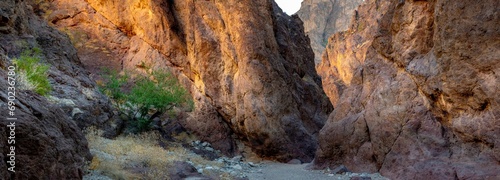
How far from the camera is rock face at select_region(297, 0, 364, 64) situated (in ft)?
322

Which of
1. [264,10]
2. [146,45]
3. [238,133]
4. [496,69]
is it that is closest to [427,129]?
[496,69]

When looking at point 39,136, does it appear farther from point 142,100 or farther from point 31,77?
point 142,100

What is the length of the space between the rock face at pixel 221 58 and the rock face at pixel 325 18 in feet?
246

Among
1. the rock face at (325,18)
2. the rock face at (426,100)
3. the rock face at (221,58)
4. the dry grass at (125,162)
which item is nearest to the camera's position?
the dry grass at (125,162)

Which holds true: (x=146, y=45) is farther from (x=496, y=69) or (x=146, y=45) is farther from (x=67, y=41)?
(x=496, y=69)

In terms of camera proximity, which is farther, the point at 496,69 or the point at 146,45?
the point at 146,45

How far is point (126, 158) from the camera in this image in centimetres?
988

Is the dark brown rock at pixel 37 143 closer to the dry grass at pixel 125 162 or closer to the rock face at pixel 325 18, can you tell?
the dry grass at pixel 125 162

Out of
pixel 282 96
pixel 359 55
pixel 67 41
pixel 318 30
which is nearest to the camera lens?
pixel 67 41

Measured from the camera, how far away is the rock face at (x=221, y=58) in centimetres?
2080

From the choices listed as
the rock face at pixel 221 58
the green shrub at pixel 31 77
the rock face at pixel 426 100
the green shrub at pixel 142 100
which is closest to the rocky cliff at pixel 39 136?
the green shrub at pixel 31 77

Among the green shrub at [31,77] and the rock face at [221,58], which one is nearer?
the green shrub at [31,77]

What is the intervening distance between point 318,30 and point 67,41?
285ft

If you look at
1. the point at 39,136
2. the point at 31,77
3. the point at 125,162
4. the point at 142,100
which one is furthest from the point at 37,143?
the point at 142,100
